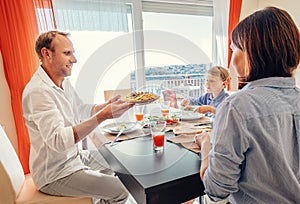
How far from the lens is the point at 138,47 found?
2586mm

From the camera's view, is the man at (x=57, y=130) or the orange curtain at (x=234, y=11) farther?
the orange curtain at (x=234, y=11)

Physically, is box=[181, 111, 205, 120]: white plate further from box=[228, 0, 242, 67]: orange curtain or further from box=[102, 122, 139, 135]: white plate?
box=[228, 0, 242, 67]: orange curtain

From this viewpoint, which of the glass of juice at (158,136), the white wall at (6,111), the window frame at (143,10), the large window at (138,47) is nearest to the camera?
the glass of juice at (158,136)

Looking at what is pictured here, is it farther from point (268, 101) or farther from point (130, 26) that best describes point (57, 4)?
point (268, 101)

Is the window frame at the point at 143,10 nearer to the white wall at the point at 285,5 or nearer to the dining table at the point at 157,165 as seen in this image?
the white wall at the point at 285,5

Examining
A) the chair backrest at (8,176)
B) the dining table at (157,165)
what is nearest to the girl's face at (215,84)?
the dining table at (157,165)

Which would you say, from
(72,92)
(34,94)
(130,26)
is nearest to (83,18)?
(130,26)

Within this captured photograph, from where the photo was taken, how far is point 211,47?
124 inches

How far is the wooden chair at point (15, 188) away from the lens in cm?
106

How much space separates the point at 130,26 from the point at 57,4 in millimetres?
806

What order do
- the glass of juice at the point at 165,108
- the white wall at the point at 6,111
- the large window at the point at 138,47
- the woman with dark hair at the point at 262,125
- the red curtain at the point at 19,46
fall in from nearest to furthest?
the woman with dark hair at the point at 262,125 < the glass of juice at the point at 165,108 < the red curtain at the point at 19,46 < the white wall at the point at 6,111 < the large window at the point at 138,47

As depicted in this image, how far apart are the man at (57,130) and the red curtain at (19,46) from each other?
2.90 ft

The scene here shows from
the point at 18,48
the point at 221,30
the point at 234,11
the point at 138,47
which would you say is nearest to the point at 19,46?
the point at 18,48

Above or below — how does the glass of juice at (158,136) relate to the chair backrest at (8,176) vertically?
above
